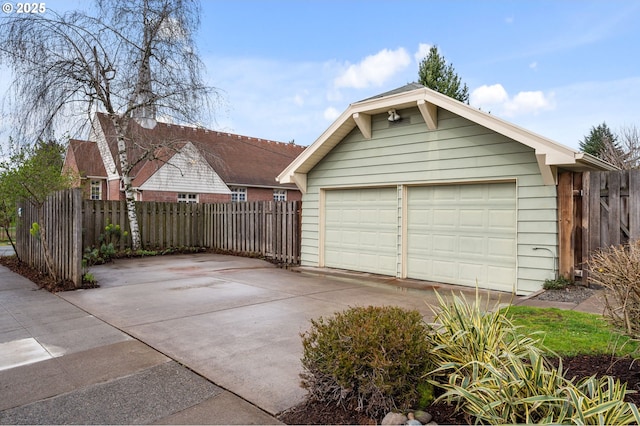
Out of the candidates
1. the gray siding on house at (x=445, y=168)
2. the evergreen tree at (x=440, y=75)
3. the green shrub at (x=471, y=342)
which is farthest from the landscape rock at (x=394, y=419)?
the evergreen tree at (x=440, y=75)

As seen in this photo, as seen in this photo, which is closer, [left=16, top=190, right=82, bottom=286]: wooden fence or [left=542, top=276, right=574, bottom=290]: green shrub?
[left=542, top=276, right=574, bottom=290]: green shrub

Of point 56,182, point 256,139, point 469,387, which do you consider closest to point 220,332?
point 469,387

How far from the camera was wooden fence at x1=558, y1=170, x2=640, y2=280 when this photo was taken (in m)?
6.17

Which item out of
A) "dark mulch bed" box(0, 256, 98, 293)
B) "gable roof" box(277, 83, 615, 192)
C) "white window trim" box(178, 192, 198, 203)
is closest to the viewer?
"gable roof" box(277, 83, 615, 192)

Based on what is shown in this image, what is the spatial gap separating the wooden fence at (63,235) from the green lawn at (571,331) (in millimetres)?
7393

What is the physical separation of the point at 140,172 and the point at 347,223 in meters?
15.4

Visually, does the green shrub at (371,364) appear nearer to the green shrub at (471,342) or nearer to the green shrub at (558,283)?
the green shrub at (471,342)

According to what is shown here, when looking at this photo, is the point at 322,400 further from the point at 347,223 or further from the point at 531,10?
the point at 531,10

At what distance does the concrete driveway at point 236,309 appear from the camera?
3.53 m

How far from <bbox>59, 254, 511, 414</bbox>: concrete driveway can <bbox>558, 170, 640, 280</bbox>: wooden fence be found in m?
1.44

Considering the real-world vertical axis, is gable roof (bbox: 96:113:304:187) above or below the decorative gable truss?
above

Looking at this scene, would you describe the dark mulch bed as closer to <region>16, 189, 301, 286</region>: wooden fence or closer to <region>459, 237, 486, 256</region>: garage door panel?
<region>16, 189, 301, 286</region>: wooden fence

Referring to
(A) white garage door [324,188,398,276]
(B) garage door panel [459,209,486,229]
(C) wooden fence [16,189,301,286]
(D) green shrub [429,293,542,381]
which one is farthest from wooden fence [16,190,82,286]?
(B) garage door panel [459,209,486,229]

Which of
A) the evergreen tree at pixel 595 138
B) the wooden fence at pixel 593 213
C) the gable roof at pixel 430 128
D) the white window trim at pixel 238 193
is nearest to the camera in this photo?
the wooden fence at pixel 593 213
